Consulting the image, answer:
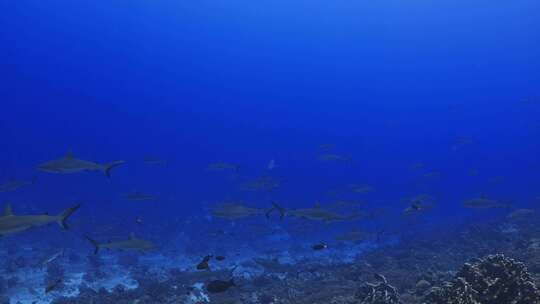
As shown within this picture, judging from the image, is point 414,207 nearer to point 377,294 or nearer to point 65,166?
point 377,294

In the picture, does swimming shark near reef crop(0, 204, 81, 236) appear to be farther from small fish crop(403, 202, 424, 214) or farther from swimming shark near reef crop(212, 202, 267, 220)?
small fish crop(403, 202, 424, 214)

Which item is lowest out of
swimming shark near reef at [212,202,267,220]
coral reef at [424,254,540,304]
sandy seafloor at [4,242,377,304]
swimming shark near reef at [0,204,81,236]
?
sandy seafloor at [4,242,377,304]

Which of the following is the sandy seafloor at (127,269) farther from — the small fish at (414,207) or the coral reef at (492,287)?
the coral reef at (492,287)

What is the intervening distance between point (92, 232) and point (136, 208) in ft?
42.7


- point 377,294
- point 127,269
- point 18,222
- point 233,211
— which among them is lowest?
point 127,269

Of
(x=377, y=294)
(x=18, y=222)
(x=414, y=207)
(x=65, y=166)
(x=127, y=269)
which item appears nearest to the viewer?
(x=18, y=222)

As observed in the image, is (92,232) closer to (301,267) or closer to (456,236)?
(301,267)

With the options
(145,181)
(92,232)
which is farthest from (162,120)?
(92,232)

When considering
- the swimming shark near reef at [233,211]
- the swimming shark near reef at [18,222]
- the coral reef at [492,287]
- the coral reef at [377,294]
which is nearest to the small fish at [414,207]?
the coral reef at [377,294]

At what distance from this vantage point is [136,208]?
38406 millimetres

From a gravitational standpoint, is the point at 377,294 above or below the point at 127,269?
above

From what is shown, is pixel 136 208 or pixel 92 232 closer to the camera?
pixel 92 232

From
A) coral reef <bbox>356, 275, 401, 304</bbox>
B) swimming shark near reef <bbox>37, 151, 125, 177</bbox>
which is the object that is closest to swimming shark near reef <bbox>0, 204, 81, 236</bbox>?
swimming shark near reef <bbox>37, 151, 125, 177</bbox>

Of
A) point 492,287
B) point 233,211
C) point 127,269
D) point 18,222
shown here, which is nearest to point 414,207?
point 492,287
